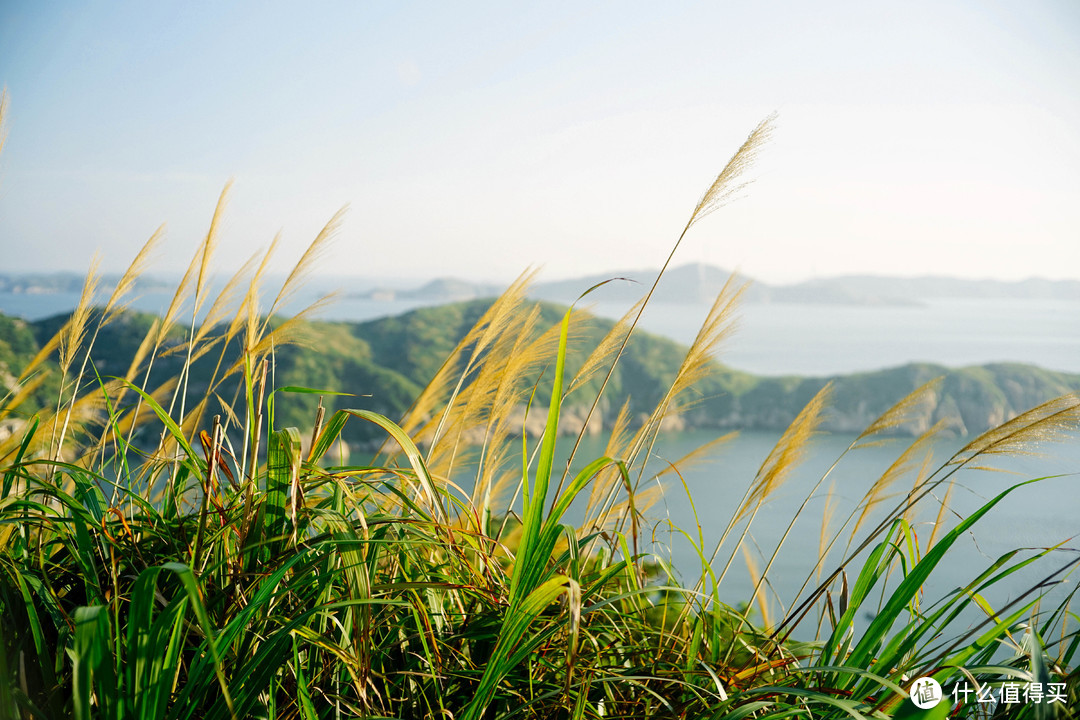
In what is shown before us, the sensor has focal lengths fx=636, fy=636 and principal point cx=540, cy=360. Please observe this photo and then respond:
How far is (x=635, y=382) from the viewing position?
42781 millimetres

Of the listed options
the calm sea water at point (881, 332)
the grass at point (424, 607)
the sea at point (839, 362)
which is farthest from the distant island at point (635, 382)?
the grass at point (424, 607)

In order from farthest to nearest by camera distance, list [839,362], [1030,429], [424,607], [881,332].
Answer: [881,332], [839,362], [1030,429], [424,607]

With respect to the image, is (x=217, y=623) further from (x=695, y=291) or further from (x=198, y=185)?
(x=695, y=291)

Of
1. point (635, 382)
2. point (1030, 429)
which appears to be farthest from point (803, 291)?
point (1030, 429)

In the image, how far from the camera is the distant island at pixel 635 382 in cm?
3170

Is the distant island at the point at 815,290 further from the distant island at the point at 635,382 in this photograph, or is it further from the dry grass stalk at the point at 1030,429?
the dry grass stalk at the point at 1030,429

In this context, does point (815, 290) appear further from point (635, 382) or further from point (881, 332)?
point (635, 382)

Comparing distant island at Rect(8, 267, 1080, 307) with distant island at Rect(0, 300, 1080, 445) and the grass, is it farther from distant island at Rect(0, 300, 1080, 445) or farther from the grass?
the grass

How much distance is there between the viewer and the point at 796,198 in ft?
214

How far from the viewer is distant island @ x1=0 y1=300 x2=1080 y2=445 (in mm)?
31703

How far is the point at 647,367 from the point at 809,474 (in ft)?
66.8

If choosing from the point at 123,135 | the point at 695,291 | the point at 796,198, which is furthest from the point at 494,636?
the point at 796,198

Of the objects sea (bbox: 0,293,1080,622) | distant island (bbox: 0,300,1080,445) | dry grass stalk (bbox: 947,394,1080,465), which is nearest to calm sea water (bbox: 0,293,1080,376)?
sea (bbox: 0,293,1080,622)

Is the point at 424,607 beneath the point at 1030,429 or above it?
beneath
